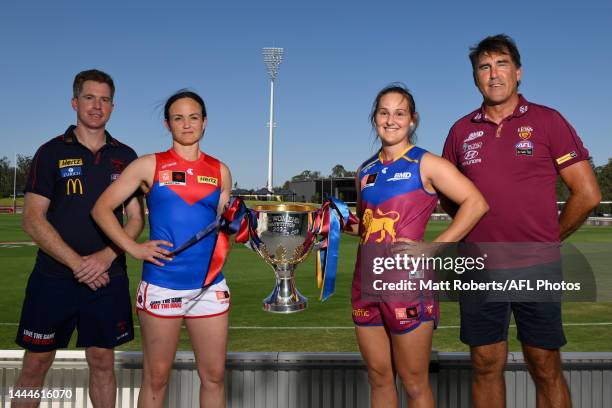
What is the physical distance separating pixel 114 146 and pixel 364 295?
5.26 feet

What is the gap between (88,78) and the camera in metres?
2.84

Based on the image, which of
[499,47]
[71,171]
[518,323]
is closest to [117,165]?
[71,171]

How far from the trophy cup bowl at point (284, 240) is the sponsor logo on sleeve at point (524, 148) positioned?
1.02 metres

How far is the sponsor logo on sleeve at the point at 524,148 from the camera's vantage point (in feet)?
8.36

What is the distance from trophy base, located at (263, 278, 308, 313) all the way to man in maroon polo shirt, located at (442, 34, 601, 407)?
83 centimetres

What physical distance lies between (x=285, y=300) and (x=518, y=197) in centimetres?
121

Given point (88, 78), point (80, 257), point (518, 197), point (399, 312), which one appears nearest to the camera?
point (399, 312)

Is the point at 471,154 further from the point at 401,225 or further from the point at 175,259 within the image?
the point at 175,259

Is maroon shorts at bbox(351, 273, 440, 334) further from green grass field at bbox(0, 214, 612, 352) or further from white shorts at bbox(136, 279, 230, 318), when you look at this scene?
green grass field at bbox(0, 214, 612, 352)

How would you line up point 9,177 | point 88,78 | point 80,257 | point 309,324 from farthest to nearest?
point 9,177 < point 309,324 < point 88,78 < point 80,257

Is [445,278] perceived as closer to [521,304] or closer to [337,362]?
[521,304]

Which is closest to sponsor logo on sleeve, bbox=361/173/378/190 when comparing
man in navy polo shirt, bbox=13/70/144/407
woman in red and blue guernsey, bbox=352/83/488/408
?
woman in red and blue guernsey, bbox=352/83/488/408

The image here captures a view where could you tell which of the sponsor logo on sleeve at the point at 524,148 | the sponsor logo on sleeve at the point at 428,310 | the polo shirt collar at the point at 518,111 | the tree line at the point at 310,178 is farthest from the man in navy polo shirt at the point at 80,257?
the tree line at the point at 310,178

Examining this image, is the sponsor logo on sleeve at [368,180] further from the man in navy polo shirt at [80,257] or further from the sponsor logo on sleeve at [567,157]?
the man in navy polo shirt at [80,257]
